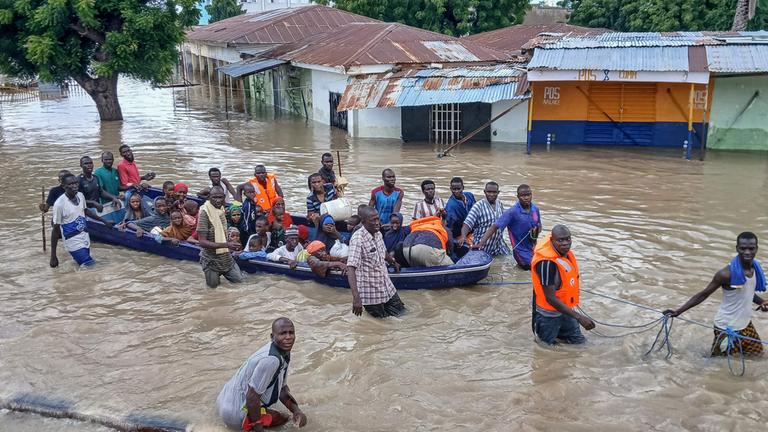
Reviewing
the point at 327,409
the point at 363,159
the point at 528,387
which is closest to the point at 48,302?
the point at 327,409

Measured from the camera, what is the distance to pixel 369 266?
7.65m

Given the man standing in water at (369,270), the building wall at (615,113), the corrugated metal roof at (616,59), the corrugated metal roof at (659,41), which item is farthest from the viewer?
the building wall at (615,113)

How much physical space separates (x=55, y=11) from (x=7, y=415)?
1804 centimetres

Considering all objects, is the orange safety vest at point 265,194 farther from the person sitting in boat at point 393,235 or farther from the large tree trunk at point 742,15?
the large tree trunk at point 742,15

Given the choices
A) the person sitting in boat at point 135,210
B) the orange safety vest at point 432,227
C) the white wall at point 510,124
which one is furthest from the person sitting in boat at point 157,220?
the white wall at point 510,124

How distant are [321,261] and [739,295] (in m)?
4.78

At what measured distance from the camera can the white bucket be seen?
9773 millimetres

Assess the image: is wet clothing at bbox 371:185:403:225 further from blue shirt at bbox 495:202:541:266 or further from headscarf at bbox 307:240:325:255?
blue shirt at bbox 495:202:541:266

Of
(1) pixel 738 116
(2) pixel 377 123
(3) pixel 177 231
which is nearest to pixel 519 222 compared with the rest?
(3) pixel 177 231

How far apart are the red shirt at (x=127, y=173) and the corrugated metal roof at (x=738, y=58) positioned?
12899mm

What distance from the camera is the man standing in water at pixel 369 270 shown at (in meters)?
7.41

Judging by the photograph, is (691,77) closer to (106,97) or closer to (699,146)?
(699,146)

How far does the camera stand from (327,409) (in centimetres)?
645

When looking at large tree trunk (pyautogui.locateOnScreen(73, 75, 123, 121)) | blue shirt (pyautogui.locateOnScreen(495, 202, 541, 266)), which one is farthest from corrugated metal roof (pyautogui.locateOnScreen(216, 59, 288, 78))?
blue shirt (pyautogui.locateOnScreen(495, 202, 541, 266))
